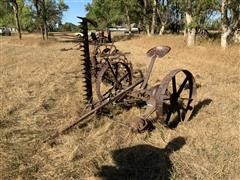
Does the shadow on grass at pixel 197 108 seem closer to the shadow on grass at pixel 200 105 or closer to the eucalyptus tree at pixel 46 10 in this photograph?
the shadow on grass at pixel 200 105

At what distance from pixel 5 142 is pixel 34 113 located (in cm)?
180

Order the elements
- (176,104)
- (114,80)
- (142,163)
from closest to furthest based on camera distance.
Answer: (142,163) < (176,104) < (114,80)

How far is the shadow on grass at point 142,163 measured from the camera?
5180mm

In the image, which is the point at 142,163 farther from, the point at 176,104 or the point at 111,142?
the point at 176,104

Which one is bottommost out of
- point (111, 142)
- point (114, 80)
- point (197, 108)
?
point (111, 142)

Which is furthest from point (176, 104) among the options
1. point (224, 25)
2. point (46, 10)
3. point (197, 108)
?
point (46, 10)

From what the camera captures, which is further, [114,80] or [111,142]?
[114,80]

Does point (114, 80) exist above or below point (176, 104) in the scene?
above

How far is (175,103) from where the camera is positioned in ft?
24.9

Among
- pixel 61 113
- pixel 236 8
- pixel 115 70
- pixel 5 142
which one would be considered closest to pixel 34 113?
pixel 61 113

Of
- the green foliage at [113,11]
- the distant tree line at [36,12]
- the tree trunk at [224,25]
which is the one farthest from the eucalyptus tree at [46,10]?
the tree trunk at [224,25]

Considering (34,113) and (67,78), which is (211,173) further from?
(67,78)

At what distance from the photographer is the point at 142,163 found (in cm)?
557

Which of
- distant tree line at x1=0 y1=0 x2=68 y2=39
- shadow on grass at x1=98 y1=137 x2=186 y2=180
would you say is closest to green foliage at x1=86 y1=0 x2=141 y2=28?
distant tree line at x1=0 y1=0 x2=68 y2=39
